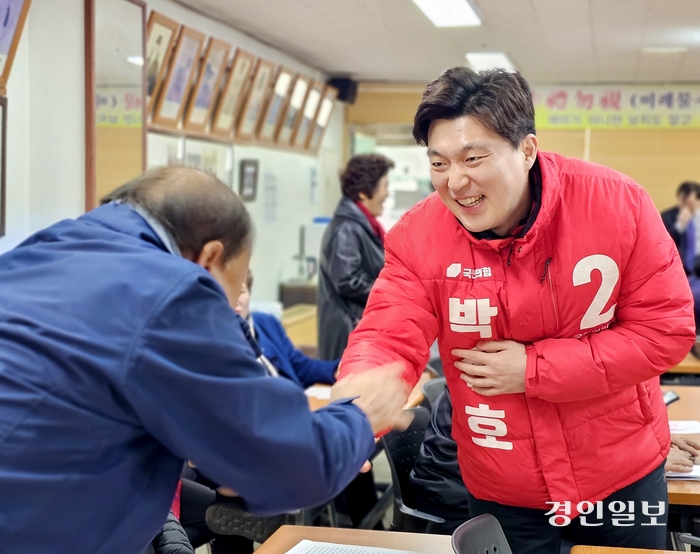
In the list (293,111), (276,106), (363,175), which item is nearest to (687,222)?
(293,111)

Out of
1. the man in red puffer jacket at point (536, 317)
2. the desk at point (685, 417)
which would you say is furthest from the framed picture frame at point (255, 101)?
the man in red puffer jacket at point (536, 317)

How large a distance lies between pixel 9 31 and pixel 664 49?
520 centimetres

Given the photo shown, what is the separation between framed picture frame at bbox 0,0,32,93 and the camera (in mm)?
3125

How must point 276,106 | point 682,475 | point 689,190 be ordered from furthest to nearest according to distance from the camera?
1. point 689,190
2. point 276,106
3. point 682,475

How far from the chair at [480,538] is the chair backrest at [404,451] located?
878 millimetres

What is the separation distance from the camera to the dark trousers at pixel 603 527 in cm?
176

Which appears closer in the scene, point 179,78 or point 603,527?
point 603,527

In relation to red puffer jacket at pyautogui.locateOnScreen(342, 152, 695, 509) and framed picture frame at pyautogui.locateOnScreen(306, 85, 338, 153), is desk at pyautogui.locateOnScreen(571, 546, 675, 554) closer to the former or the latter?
red puffer jacket at pyautogui.locateOnScreen(342, 152, 695, 509)

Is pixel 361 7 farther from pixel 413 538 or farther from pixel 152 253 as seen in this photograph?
pixel 152 253

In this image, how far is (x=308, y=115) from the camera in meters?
7.58

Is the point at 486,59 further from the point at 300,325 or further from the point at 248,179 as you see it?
the point at 300,325

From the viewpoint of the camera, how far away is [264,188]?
6922 millimetres

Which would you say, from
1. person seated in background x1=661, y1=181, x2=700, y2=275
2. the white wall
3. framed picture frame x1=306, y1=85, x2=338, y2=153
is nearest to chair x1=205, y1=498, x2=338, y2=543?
the white wall

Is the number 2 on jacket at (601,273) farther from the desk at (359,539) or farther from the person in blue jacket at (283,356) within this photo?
the person in blue jacket at (283,356)
